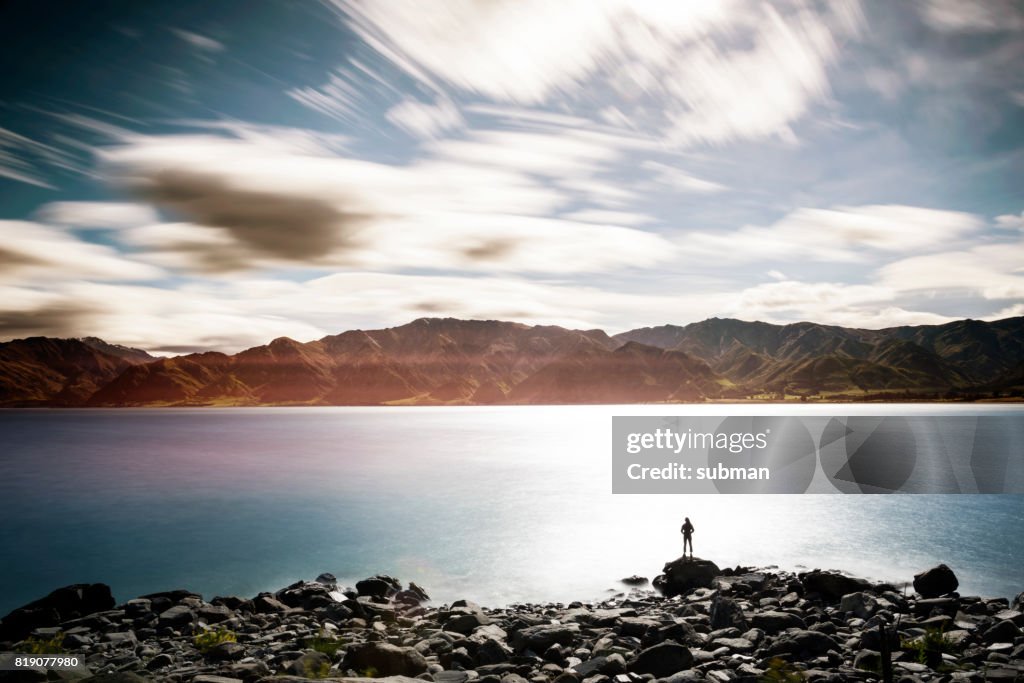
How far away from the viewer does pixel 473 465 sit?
10988cm

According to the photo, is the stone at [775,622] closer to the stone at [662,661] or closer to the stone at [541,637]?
the stone at [662,661]

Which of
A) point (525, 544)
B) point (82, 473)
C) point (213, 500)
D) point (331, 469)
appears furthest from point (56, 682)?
point (82, 473)

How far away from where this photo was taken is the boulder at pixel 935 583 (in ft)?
98.1

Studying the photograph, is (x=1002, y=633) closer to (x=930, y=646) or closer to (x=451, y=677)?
(x=930, y=646)

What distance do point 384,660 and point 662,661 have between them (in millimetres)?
8518

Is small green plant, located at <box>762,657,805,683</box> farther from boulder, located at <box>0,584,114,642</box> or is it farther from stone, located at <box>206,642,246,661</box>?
boulder, located at <box>0,584,114,642</box>

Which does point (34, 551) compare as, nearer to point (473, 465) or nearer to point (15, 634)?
point (15, 634)

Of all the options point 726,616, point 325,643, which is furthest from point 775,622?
point 325,643

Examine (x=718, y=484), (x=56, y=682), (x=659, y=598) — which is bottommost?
(x=718, y=484)

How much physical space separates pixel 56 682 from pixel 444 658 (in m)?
10.4

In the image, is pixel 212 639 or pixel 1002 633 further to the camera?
pixel 212 639

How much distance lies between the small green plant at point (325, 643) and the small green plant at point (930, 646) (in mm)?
19544

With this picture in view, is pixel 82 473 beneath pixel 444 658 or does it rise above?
beneath

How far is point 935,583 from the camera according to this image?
30078 mm
